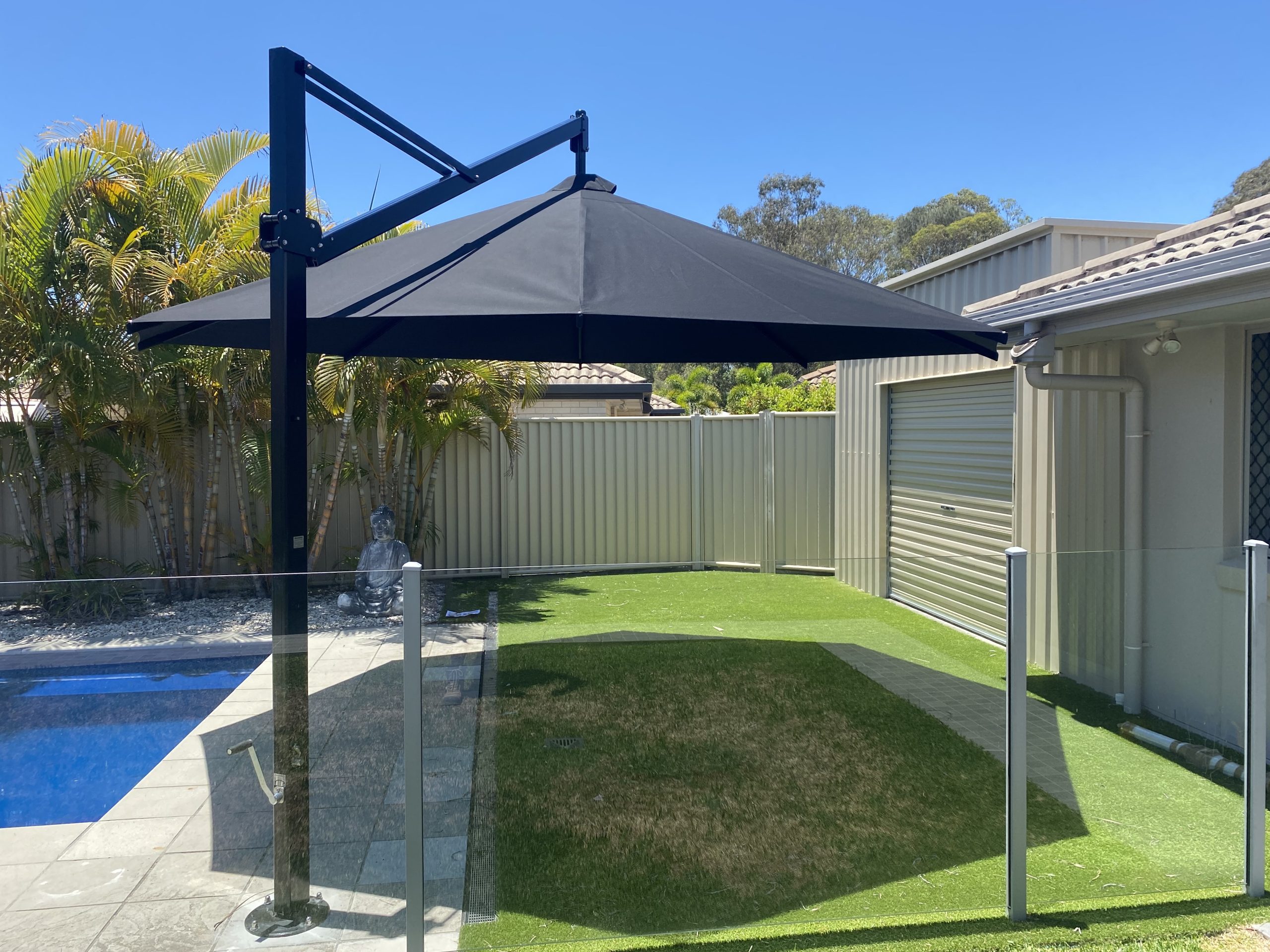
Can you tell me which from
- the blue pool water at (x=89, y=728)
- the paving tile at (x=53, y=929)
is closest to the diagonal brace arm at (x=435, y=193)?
the blue pool water at (x=89, y=728)

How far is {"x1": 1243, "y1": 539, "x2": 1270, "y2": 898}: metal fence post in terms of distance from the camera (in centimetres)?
309

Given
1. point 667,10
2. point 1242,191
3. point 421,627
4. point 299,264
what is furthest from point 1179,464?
point 1242,191

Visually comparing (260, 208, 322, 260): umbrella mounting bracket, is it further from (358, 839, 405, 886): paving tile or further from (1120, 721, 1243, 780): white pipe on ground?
(1120, 721, 1243, 780): white pipe on ground

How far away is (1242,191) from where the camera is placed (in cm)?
3362

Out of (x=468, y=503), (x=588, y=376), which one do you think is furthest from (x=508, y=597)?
(x=588, y=376)

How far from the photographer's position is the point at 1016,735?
2963 mm

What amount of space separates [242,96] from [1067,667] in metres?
16.5

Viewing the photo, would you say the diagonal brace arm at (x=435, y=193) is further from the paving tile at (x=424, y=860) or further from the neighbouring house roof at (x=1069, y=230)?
the neighbouring house roof at (x=1069, y=230)

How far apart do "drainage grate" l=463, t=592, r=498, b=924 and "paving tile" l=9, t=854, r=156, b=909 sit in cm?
87

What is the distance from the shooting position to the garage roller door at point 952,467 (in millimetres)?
6730

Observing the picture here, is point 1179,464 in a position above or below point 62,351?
below

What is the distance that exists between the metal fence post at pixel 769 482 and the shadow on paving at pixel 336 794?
26.5 feet

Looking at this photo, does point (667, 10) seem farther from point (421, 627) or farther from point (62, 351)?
point (421, 627)

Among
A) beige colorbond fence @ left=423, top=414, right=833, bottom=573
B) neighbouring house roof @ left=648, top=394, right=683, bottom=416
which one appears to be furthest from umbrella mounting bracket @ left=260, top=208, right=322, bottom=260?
neighbouring house roof @ left=648, top=394, right=683, bottom=416
